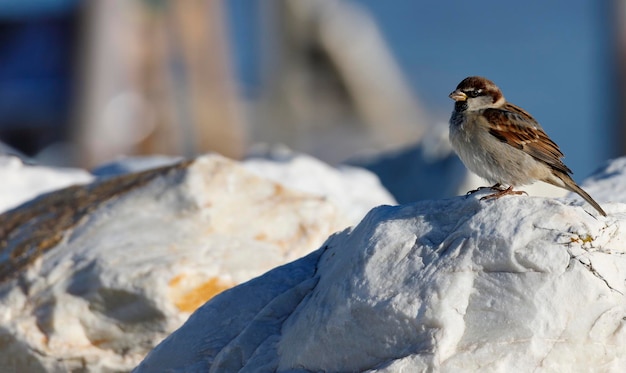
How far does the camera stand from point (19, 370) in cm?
533

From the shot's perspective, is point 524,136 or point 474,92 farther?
point 474,92

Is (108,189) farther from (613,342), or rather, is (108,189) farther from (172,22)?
(172,22)

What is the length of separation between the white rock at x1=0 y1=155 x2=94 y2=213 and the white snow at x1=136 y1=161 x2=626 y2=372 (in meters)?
3.35

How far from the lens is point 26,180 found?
7422mm

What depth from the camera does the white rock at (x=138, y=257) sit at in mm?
5316

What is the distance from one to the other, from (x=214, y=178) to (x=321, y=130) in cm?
1550

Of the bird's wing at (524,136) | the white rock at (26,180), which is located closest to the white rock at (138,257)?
the white rock at (26,180)

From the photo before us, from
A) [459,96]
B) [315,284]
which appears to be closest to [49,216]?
[315,284]

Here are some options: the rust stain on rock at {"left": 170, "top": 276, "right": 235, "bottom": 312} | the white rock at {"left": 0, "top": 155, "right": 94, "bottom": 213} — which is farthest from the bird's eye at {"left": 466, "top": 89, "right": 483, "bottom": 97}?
the white rock at {"left": 0, "top": 155, "right": 94, "bottom": 213}

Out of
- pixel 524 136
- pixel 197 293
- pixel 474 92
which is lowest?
pixel 197 293

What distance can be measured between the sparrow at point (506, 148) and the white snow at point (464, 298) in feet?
1.99

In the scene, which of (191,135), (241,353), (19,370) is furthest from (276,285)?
(191,135)

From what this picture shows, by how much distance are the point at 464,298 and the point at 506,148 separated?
3.93 ft

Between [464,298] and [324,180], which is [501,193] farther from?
[324,180]
